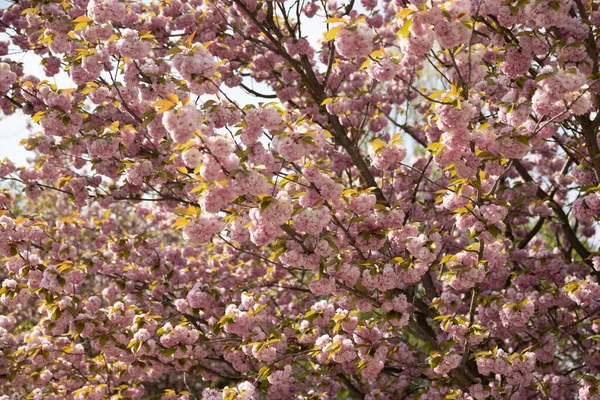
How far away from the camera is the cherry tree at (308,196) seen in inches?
145

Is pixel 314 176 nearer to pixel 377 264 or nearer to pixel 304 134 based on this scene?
pixel 304 134

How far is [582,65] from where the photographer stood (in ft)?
14.2

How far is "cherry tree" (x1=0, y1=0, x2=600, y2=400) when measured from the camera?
3691 mm

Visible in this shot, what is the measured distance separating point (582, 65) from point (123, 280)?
5407mm

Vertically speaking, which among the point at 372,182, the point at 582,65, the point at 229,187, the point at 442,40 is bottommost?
the point at 229,187

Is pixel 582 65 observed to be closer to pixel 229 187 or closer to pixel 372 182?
pixel 372 182

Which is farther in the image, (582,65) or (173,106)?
(582,65)

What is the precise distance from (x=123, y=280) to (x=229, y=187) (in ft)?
13.7

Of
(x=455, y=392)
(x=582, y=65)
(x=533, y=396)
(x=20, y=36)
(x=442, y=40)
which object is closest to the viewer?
(x=442, y=40)

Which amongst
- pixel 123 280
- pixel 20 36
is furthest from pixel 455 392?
pixel 20 36

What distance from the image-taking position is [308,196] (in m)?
3.84

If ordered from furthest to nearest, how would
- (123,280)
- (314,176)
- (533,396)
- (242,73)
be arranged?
1. (242,73)
2. (123,280)
3. (533,396)
4. (314,176)

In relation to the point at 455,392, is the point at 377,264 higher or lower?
higher

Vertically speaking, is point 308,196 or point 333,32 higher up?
point 333,32
